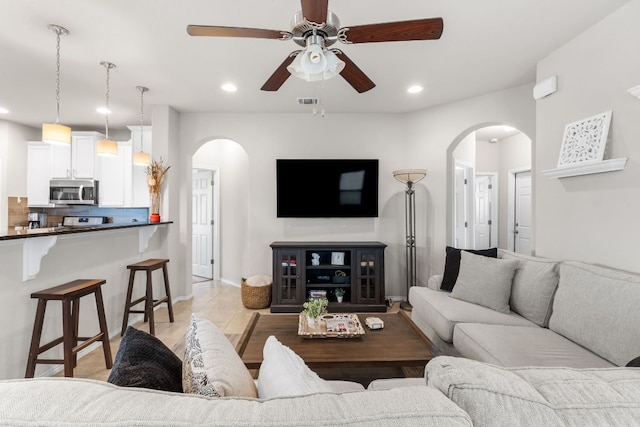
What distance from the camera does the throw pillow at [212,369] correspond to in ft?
2.44

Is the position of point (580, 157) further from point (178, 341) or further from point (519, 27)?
point (178, 341)

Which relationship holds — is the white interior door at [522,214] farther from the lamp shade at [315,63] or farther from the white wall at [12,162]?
the white wall at [12,162]

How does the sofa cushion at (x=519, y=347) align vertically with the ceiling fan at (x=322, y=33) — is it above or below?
below

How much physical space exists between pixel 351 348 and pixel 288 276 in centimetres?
205

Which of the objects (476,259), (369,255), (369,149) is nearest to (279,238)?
(369,255)

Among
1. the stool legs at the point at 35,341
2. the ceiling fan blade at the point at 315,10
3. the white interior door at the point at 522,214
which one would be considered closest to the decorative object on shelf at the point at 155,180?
the stool legs at the point at 35,341

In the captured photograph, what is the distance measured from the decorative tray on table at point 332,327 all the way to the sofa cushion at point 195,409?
1.61 meters

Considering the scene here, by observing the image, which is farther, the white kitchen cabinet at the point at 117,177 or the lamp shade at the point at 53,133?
the white kitchen cabinet at the point at 117,177

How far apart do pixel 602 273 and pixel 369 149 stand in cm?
300

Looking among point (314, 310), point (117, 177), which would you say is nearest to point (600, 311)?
point (314, 310)

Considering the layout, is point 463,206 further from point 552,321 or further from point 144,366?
point 144,366

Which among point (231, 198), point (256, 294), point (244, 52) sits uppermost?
point (244, 52)

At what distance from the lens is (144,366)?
0.83m

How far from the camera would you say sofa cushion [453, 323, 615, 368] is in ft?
5.46
